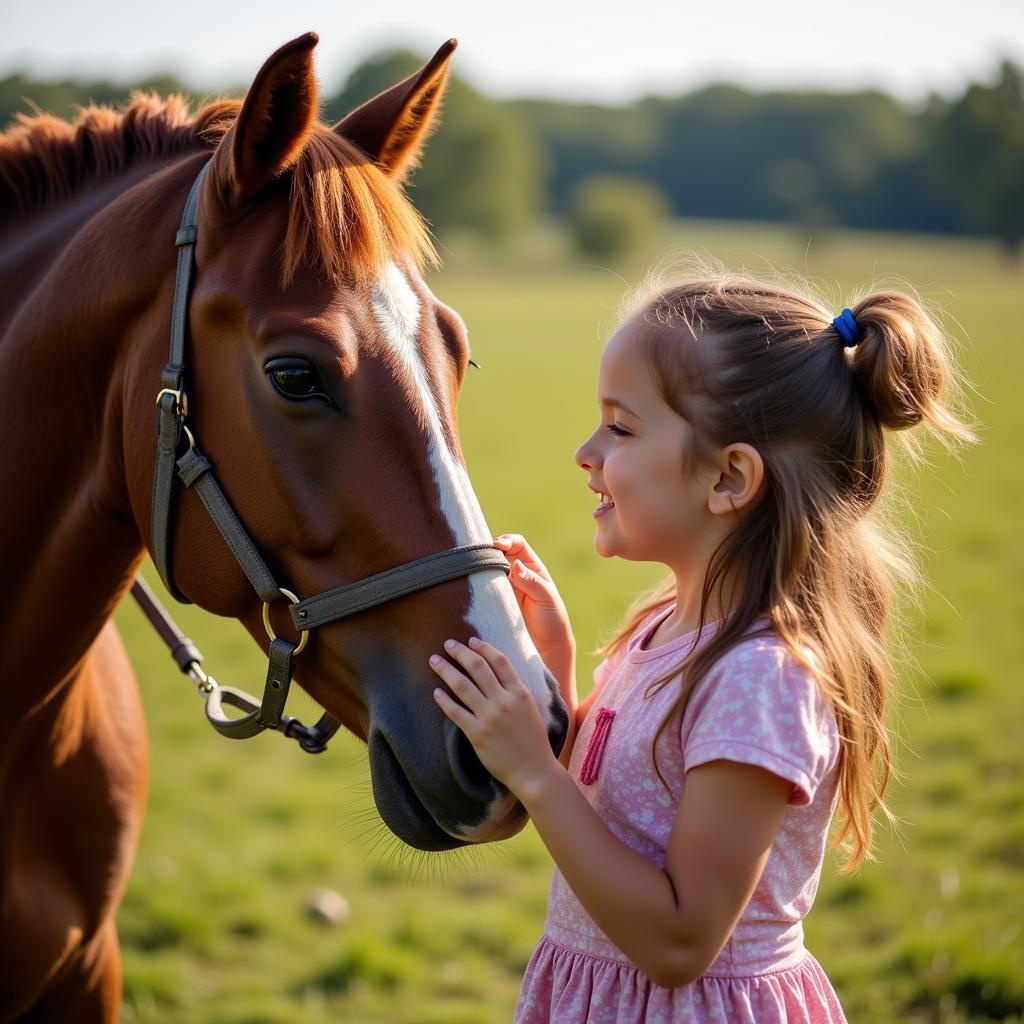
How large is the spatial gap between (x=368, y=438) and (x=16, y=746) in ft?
3.97

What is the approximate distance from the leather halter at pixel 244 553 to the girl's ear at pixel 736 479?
0.39m

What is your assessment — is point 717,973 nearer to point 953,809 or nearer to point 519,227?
point 953,809

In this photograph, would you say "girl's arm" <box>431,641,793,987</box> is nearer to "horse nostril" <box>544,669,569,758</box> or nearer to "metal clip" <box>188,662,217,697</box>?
"horse nostril" <box>544,669,569,758</box>

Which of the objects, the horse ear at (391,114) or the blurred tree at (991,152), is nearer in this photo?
the horse ear at (391,114)

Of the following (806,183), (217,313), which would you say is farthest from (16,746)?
(806,183)

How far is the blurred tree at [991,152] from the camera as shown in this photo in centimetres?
2031

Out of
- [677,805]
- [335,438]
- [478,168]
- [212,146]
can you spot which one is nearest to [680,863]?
[677,805]

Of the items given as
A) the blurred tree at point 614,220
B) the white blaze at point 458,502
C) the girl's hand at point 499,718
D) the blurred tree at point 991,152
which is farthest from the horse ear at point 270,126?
the blurred tree at point 614,220

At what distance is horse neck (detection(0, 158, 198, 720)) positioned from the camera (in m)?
2.07

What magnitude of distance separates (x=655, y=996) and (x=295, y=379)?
121 cm

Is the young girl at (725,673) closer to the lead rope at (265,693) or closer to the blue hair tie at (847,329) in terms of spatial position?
the blue hair tie at (847,329)

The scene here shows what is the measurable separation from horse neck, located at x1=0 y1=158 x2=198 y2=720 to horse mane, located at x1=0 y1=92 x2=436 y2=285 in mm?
138

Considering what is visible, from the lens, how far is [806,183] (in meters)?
59.1

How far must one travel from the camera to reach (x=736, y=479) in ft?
5.66
